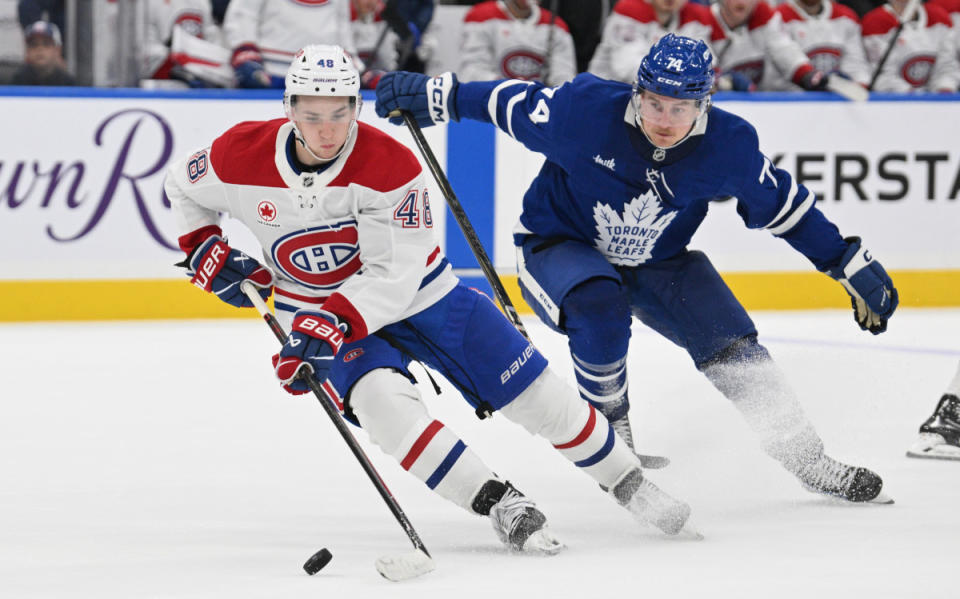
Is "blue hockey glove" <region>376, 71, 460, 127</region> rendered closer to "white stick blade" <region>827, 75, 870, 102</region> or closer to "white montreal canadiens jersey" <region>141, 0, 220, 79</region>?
"white montreal canadiens jersey" <region>141, 0, 220, 79</region>

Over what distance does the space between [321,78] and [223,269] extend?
50 cm

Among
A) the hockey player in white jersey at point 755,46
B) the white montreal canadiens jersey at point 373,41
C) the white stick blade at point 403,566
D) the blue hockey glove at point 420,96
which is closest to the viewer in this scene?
the white stick blade at point 403,566

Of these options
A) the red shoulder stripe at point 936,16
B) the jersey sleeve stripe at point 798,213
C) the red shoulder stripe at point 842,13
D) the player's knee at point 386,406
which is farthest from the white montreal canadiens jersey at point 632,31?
the player's knee at point 386,406

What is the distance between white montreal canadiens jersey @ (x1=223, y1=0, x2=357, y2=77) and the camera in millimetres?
6605

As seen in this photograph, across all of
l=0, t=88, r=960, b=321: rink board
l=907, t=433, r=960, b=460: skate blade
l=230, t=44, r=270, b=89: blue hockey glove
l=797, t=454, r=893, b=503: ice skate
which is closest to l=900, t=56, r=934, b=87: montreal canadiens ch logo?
l=0, t=88, r=960, b=321: rink board

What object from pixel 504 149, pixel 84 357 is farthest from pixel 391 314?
pixel 504 149

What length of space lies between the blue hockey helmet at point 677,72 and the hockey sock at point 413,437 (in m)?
0.89

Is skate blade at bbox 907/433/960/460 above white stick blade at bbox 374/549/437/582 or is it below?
below

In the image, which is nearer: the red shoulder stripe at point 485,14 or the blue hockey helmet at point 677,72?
the blue hockey helmet at point 677,72

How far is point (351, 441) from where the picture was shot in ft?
9.66

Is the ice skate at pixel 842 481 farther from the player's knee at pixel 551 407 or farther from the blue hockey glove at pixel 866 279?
the player's knee at pixel 551 407

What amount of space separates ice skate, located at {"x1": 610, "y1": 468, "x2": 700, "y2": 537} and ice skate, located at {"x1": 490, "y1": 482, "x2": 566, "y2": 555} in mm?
236

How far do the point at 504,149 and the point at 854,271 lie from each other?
3.45m

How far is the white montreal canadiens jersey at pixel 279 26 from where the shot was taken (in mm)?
6605
